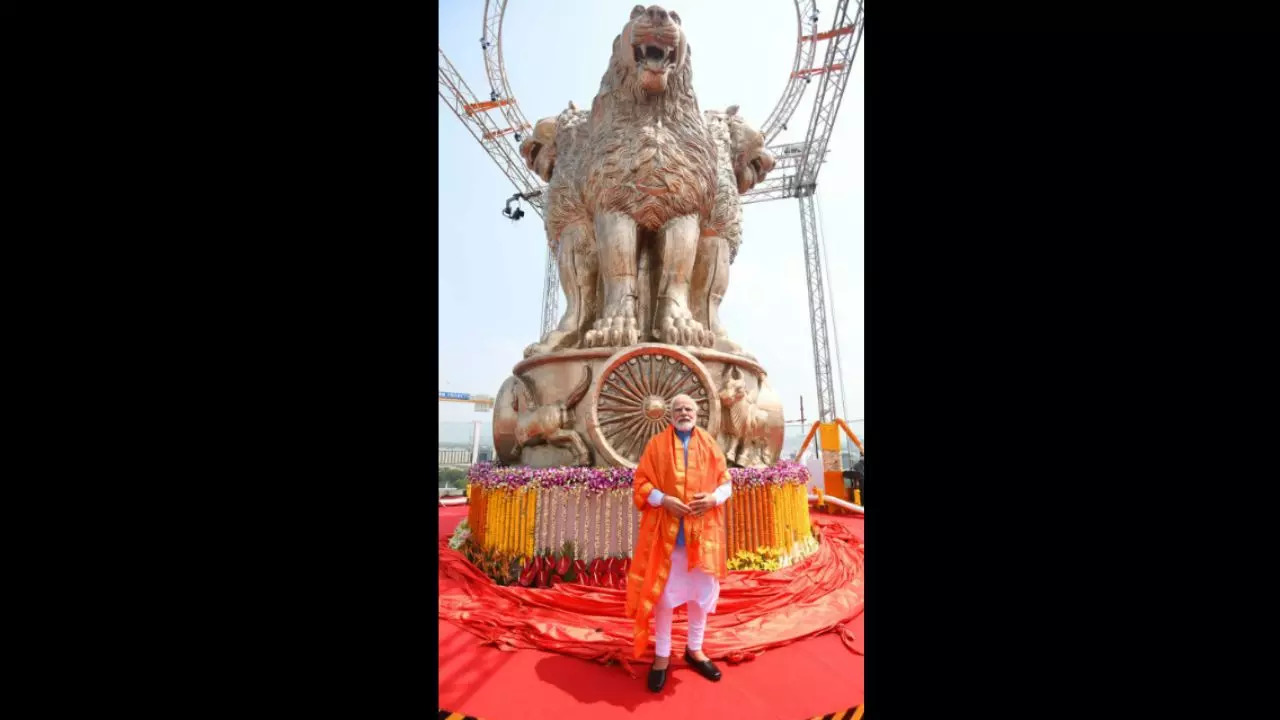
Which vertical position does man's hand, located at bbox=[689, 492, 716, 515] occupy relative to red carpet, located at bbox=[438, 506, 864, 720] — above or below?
above

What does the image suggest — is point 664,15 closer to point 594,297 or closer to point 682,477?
point 594,297

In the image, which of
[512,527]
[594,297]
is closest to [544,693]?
[512,527]

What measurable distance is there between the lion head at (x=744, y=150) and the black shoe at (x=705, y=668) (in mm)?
5116

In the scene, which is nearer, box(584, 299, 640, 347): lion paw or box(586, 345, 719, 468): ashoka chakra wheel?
box(586, 345, 719, 468): ashoka chakra wheel

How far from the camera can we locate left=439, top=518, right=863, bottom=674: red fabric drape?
9.36ft

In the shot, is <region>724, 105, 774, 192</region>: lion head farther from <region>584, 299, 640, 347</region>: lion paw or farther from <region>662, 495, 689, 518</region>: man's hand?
<region>662, 495, 689, 518</region>: man's hand

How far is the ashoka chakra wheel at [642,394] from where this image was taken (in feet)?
14.3

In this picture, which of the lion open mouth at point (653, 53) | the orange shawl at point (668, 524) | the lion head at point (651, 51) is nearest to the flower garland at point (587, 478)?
the orange shawl at point (668, 524)

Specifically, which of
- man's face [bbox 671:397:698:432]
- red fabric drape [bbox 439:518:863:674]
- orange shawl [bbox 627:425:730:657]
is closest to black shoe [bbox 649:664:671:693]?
orange shawl [bbox 627:425:730:657]

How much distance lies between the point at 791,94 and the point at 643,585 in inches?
484

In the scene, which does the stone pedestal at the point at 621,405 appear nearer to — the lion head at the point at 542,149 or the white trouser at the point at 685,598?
the white trouser at the point at 685,598

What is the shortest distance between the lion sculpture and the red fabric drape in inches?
83.2

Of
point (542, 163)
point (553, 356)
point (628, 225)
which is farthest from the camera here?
point (542, 163)

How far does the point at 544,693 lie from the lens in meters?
2.39
